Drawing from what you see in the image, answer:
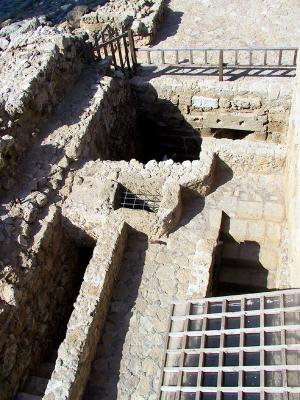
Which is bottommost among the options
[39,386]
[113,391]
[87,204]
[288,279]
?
[39,386]

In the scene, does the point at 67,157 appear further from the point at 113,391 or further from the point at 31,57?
the point at 113,391

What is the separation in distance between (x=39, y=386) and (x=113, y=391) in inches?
46.1

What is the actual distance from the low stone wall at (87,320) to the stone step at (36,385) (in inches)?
34.0

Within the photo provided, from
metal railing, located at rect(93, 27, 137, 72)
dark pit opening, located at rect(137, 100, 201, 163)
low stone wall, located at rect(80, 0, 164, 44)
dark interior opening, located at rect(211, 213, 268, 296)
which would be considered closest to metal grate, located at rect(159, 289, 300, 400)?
Answer: dark interior opening, located at rect(211, 213, 268, 296)

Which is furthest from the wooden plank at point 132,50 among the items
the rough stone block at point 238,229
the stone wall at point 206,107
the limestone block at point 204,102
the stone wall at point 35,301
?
the rough stone block at point 238,229

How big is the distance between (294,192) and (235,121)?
3.69 metres

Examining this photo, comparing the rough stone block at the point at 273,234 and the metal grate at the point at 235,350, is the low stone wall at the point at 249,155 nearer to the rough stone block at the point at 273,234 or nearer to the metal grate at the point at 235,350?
the rough stone block at the point at 273,234

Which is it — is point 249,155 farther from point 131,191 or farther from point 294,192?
point 131,191

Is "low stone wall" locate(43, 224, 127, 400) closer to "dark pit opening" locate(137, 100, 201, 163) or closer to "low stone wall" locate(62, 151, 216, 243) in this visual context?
"low stone wall" locate(62, 151, 216, 243)

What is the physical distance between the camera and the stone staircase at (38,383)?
208 inches

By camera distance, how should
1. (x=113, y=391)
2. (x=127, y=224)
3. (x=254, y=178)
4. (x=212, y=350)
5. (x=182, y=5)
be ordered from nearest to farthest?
→ (x=212, y=350)
(x=113, y=391)
(x=127, y=224)
(x=254, y=178)
(x=182, y=5)

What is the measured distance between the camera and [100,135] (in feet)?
25.2

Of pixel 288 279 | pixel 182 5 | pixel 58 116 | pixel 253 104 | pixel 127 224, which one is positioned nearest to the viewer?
pixel 288 279

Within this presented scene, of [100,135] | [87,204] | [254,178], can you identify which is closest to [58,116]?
[100,135]
